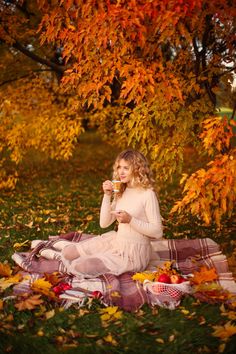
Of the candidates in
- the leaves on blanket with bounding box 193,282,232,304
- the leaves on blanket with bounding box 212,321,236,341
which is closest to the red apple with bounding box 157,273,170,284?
the leaves on blanket with bounding box 193,282,232,304

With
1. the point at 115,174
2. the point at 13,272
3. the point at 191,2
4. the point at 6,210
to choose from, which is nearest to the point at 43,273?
the point at 13,272

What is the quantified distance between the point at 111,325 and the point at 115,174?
1.66 m

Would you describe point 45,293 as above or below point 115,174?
below

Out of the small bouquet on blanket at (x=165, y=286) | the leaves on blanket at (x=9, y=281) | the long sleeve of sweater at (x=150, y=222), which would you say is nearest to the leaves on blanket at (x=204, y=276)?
the small bouquet on blanket at (x=165, y=286)

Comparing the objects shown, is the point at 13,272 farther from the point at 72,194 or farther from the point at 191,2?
the point at 72,194

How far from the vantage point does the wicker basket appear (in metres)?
3.96

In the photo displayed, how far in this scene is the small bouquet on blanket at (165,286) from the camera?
3980 millimetres

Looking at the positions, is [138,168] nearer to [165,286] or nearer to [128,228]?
[128,228]

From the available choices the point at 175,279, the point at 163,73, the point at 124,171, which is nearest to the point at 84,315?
the point at 175,279

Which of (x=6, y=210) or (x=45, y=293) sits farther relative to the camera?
(x=6, y=210)

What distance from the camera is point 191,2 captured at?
3.90 meters

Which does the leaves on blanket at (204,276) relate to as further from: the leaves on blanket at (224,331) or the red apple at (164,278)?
the leaves on blanket at (224,331)

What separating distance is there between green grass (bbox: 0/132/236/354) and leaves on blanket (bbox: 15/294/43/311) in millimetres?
46

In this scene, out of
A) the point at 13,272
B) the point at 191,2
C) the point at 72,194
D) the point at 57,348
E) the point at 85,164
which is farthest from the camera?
the point at 85,164
